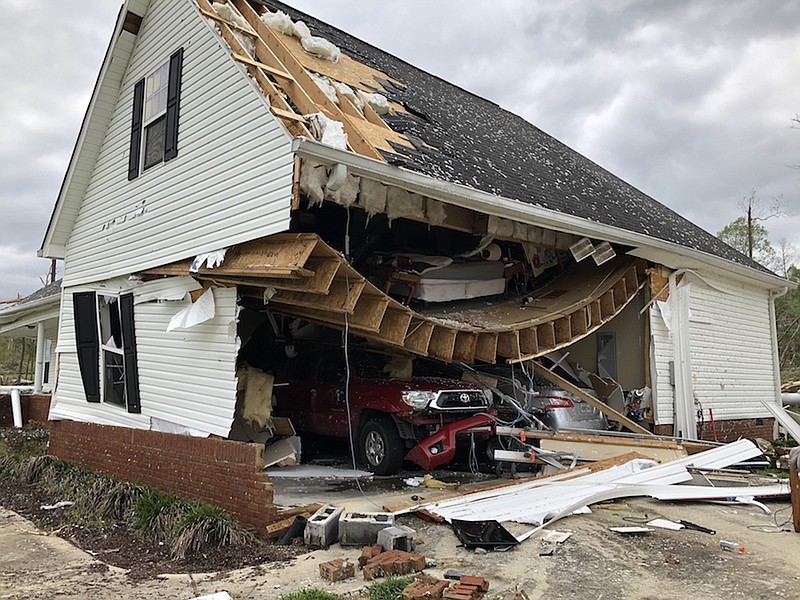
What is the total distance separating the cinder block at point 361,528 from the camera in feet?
21.0

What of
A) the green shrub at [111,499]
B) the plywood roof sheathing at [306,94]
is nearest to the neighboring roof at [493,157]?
the plywood roof sheathing at [306,94]

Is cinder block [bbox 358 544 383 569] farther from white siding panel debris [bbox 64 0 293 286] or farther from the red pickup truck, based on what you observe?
white siding panel debris [bbox 64 0 293 286]

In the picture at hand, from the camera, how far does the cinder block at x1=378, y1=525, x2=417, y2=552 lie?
601 cm

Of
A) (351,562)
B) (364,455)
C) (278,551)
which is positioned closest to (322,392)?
(364,455)

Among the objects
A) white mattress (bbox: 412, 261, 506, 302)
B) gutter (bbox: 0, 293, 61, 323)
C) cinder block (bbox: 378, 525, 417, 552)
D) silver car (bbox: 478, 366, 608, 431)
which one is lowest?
cinder block (bbox: 378, 525, 417, 552)

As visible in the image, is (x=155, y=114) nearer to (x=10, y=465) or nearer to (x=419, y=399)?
(x=419, y=399)

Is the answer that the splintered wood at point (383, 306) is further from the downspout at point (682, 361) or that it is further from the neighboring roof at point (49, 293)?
the neighboring roof at point (49, 293)

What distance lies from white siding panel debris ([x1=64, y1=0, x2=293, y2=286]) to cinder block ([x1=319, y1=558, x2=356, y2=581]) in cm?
344

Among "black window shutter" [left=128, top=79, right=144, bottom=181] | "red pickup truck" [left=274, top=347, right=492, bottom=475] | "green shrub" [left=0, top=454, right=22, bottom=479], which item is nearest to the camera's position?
"red pickup truck" [left=274, top=347, right=492, bottom=475]

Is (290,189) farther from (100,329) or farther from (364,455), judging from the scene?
(100,329)

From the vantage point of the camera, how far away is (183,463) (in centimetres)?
863

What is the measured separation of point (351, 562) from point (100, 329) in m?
7.68

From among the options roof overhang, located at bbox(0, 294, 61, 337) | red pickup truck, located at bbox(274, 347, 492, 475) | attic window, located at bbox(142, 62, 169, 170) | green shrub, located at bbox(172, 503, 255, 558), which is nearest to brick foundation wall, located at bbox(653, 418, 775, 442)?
red pickup truck, located at bbox(274, 347, 492, 475)

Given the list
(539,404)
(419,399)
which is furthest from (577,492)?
(539,404)
